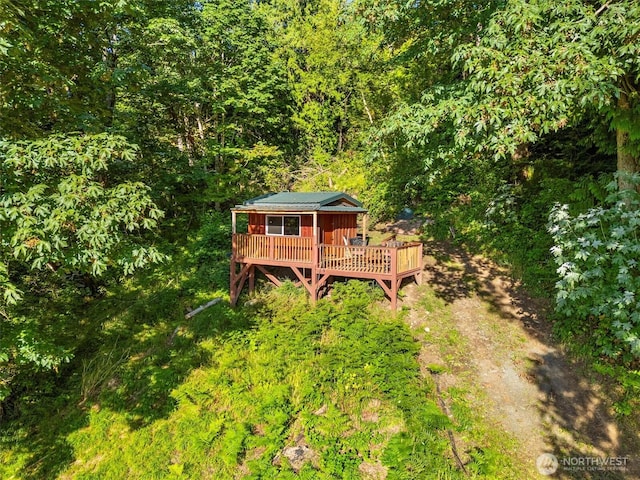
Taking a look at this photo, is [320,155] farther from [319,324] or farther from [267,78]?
[319,324]

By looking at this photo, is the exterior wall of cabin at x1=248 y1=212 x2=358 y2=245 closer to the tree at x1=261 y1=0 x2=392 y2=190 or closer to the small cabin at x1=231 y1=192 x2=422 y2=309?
the small cabin at x1=231 y1=192 x2=422 y2=309

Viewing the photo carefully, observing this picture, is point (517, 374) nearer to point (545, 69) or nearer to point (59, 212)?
point (545, 69)

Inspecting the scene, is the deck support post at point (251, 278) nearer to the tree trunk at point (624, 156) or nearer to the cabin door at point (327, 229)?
the cabin door at point (327, 229)

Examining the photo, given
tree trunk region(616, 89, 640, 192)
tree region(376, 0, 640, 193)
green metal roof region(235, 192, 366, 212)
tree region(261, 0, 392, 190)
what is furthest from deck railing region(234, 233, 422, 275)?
tree region(261, 0, 392, 190)

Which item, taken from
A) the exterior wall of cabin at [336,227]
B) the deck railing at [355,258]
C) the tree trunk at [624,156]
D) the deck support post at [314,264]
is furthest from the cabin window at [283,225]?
the tree trunk at [624,156]

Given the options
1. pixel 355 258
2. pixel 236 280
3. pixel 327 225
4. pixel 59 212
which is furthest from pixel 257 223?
pixel 59 212

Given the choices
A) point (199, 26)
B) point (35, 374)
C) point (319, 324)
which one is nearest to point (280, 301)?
point (319, 324)
